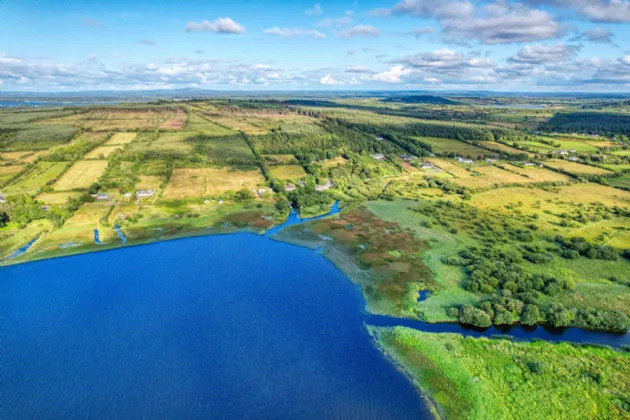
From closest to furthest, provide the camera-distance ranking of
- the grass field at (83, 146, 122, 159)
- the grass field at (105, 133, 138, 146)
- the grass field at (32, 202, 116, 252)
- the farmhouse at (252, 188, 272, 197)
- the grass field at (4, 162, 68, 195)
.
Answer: the grass field at (32, 202, 116, 252)
the grass field at (4, 162, 68, 195)
the farmhouse at (252, 188, 272, 197)
the grass field at (83, 146, 122, 159)
the grass field at (105, 133, 138, 146)

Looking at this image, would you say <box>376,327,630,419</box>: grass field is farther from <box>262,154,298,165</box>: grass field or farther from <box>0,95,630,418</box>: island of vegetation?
<box>262,154,298,165</box>: grass field

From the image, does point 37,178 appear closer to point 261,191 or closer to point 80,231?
point 80,231

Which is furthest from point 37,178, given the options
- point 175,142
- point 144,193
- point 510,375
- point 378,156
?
point 510,375

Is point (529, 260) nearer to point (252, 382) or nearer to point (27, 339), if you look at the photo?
point (252, 382)

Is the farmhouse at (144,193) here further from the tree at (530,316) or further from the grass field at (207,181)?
the tree at (530,316)

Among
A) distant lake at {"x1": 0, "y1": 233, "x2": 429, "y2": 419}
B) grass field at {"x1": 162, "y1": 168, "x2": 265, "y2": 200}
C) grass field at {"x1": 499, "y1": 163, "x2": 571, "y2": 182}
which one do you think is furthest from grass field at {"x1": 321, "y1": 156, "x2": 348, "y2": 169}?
distant lake at {"x1": 0, "y1": 233, "x2": 429, "y2": 419}

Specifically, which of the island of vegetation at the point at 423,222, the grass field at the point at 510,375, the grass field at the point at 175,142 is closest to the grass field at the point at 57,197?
the island of vegetation at the point at 423,222
